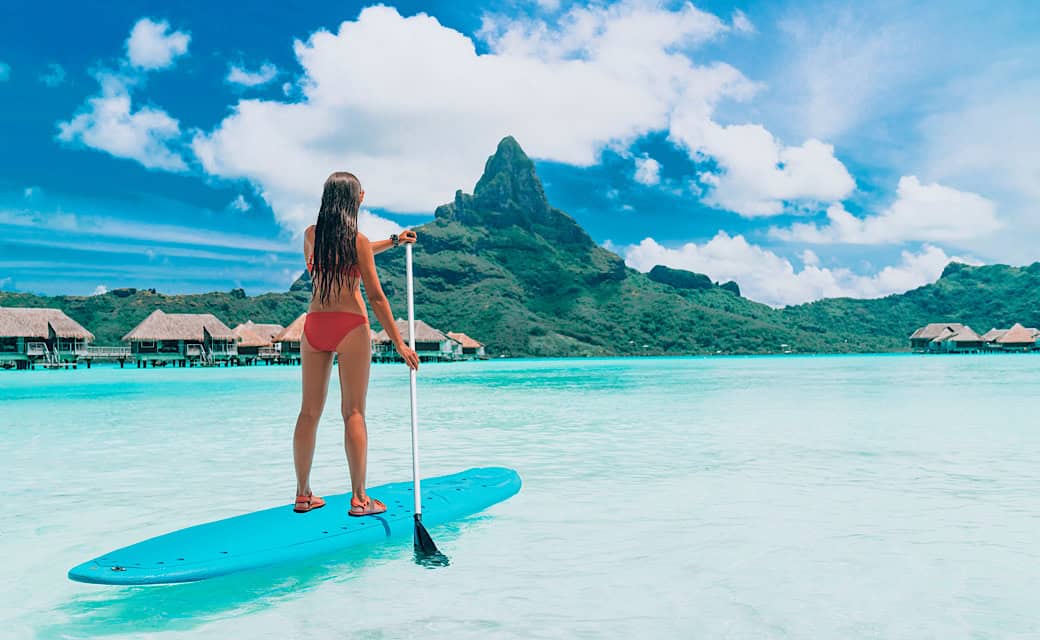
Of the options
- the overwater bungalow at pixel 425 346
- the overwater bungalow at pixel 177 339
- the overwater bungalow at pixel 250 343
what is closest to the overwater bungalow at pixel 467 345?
the overwater bungalow at pixel 425 346

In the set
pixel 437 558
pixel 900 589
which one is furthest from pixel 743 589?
pixel 437 558

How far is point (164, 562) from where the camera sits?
11.4 feet

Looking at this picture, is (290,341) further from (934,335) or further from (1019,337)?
(1019,337)

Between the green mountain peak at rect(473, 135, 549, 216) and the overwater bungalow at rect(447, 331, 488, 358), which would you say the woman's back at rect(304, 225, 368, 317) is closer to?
the overwater bungalow at rect(447, 331, 488, 358)

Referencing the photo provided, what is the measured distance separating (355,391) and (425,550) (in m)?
1.08

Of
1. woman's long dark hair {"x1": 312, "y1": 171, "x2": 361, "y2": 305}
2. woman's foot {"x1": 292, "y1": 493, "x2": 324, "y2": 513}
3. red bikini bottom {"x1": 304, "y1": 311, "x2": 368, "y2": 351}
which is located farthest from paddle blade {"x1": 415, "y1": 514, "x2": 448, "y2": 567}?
woman's long dark hair {"x1": 312, "y1": 171, "x2": 361, "y2": 305}

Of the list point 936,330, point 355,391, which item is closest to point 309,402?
point 355,391

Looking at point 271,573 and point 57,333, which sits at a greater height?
point 57,333

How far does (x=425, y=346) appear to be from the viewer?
7644cm

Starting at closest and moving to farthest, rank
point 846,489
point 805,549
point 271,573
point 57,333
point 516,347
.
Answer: point 271,573, point 805,549, point 846,489, point 57,333, point 516,347

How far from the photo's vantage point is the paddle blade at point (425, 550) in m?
4.25

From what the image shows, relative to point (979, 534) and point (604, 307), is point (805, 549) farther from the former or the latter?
point (604, 307)

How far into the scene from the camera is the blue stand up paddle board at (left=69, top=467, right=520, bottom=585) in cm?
340

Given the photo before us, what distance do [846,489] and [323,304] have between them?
17.7ft
